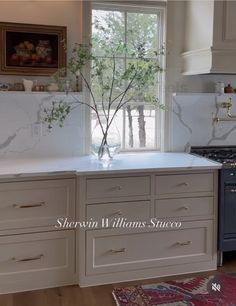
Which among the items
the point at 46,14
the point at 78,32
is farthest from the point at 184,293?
the point at 46,14

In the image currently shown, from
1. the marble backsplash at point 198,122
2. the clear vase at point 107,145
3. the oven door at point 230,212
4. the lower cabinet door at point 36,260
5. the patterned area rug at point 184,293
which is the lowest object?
the patterned area rug at point 184,293

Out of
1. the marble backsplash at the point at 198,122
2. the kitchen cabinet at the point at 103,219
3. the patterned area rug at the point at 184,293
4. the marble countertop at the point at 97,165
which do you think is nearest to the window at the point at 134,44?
the marble backsplash at the point at 198,122

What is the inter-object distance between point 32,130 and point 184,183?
1.26 meters

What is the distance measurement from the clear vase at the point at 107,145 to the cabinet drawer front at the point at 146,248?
Answer: 582mm

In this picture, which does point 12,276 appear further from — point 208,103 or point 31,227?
point 208,103

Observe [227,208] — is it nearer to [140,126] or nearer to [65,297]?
[140,126]

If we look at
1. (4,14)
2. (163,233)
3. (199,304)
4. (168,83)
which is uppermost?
(4,14)

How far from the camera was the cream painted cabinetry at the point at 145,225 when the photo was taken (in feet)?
8.93

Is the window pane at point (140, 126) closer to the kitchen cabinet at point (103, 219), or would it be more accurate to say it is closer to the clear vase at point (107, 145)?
Answer: the clear vase at point (107, 145)

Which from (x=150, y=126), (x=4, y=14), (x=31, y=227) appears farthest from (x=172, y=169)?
(x=4, y=14)

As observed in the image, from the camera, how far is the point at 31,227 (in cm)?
265

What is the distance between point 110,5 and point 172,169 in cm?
148

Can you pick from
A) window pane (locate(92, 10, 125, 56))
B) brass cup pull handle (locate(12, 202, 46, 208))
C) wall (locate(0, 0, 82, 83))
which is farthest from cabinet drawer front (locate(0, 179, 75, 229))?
window pane (locate(92, 10, 125, 56))

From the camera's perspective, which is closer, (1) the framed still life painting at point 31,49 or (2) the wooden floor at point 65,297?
(2) the wooden floor at point 65,297
